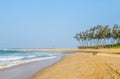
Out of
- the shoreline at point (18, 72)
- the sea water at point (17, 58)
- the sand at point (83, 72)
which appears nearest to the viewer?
the sand at point (83, 72)

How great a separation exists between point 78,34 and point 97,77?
526 feet

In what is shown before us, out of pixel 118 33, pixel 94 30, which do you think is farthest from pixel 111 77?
pixel 94 30

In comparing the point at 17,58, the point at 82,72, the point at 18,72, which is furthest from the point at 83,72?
the point at 17,58

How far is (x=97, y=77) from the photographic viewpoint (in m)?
15.9

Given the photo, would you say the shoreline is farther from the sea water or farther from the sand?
the sea water

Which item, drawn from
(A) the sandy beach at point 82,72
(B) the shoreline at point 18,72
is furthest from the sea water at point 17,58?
(A) the sandy beach at point 82,72

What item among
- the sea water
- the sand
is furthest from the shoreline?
the sea water

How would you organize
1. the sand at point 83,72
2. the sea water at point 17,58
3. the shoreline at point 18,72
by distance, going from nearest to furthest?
1. the sand at point 83,72
2. the shoreline at point 18,72
3. the sea water at point 17,58

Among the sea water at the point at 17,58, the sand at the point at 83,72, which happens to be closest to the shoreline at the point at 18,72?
the sand at the point at 83,72

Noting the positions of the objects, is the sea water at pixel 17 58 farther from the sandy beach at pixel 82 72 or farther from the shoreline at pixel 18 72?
the sandy beach at pixel 82 72

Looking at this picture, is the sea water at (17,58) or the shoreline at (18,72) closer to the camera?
the shoreline at (18,72)

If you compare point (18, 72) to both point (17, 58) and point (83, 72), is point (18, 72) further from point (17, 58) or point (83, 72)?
point (17, 58)

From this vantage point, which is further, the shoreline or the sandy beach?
the shoreline

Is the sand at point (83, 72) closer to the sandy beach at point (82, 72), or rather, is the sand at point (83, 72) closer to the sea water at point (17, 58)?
the sandy beach at point (82, 72)
